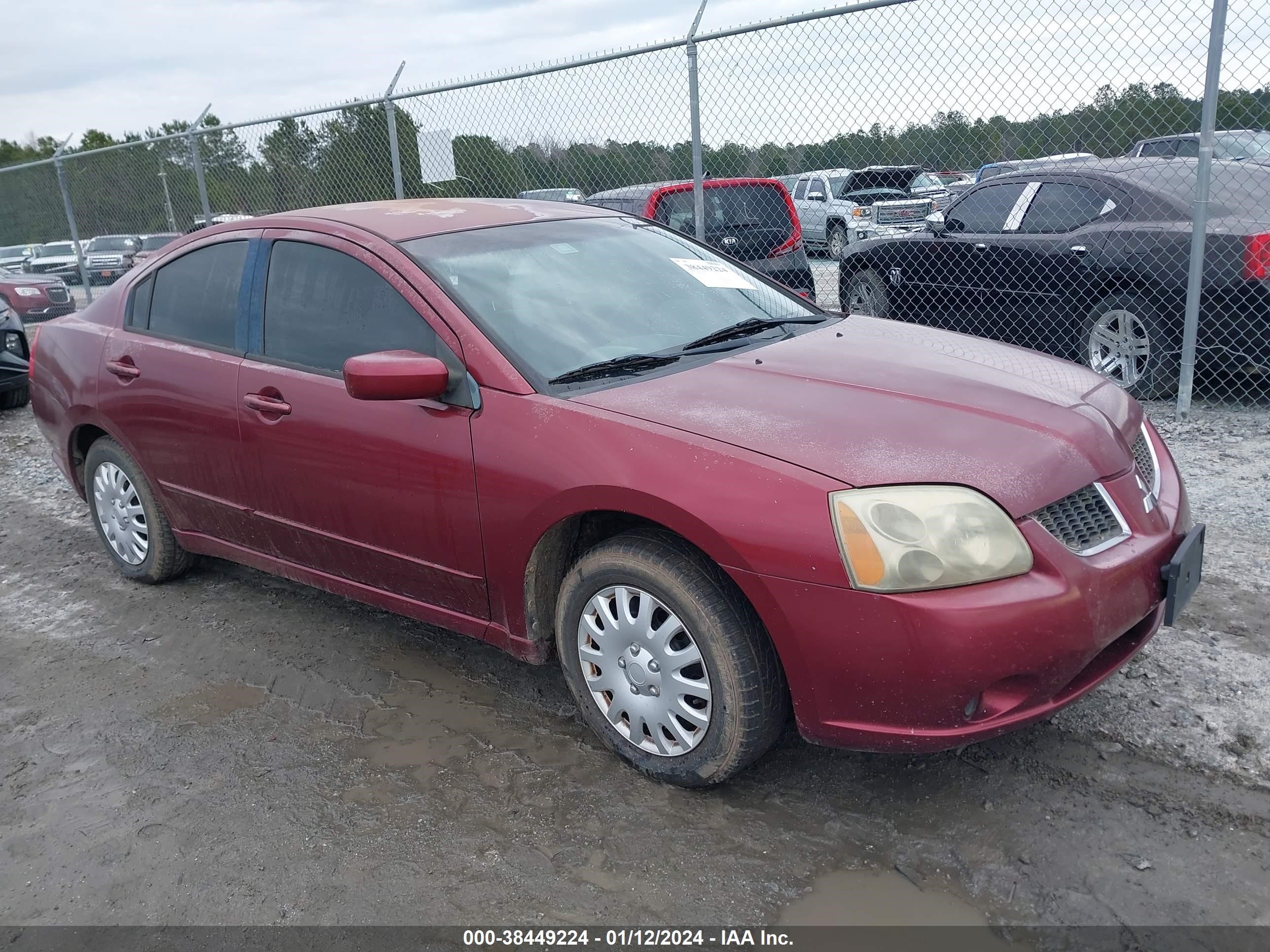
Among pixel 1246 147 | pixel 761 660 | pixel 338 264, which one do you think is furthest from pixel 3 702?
pixel 1246 147

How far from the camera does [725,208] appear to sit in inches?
318

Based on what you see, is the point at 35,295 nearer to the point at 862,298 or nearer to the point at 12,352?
the point at 12,352

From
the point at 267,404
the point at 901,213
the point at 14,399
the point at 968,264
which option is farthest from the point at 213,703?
the point at 901,213

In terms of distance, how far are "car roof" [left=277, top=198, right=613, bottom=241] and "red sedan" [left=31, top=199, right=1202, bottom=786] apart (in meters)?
0.02

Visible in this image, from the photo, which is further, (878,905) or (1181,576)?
(1181,576)

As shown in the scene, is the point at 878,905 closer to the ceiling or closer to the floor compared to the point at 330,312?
closer to the floor

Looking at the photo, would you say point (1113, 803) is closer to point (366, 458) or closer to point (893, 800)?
point (893, 800)

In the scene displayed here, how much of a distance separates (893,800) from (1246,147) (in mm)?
5464

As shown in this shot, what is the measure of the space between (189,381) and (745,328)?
2154 millimetres

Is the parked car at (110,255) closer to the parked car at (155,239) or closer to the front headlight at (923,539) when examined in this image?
the parked car at (155,239)

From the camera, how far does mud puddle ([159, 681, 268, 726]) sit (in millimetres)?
3523

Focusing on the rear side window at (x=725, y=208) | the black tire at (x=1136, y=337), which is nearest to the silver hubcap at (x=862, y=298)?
the rear side window at (x=725, y=208)

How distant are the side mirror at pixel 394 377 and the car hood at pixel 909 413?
0.47 metres

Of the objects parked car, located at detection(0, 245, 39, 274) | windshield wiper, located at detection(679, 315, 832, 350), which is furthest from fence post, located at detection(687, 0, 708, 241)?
parked car, located at detection(0, 245, 39, 274)
